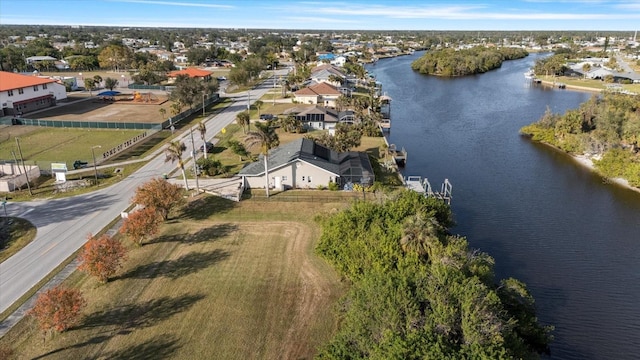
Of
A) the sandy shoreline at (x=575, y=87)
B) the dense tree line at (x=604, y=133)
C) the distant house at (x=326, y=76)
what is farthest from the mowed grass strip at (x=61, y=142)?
the sandy shoreline at (x=575, y=87)

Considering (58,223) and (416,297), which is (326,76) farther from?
(416,297)

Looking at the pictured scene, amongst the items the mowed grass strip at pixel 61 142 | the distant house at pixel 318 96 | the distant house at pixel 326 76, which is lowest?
the mowed grass strip at pixel 61 142

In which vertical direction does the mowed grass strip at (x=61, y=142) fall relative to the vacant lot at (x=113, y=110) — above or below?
below

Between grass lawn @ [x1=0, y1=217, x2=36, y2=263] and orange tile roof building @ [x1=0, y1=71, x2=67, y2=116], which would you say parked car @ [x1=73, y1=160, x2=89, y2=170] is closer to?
grass lawn @ [x1=0, y1=217, x2=36, y2=263]

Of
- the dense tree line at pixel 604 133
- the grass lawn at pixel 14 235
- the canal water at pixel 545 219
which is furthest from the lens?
the dense tree line at pixel 604 133

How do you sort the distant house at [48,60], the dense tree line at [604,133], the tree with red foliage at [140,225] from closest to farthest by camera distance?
the tree with red foliage at [140,225], the dense tree line at [604,133], the distant house at [48,60]

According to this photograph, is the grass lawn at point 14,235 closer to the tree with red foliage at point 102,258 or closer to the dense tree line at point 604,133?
the tree with red foliage at point 102,258

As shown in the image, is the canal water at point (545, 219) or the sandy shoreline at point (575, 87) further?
the sandy shoreline at point (575, 87)

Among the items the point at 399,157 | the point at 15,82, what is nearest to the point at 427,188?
the point at 399,157
